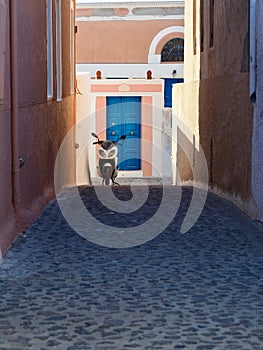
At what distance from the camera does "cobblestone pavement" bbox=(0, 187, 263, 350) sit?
4516 mm

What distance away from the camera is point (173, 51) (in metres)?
28.6

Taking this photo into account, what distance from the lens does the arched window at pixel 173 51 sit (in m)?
28.4

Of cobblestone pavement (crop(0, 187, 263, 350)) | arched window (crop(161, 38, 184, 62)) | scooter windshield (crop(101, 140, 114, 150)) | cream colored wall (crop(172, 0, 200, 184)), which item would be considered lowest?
cobblestone pavement (crop(0, 187, 263, 350))

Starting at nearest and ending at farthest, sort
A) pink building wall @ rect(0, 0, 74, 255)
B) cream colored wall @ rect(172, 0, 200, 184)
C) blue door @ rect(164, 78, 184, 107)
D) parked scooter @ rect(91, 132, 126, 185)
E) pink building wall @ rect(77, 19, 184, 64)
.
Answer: pink building wall @ rect(0, 0, 74, 255) < cream colored wall @ rect(172, 0, 200, 184) < parked scooter @ rect(91, 132, 126, 185) < blue door @ rect(164, 78, 184, 107) < pink building wall @ rect(77, 19, 184, 64)

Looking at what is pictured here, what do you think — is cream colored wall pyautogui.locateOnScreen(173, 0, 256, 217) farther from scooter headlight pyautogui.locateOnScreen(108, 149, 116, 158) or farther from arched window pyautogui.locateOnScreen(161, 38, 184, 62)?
arched window pyautogui.locateOnScreen(161, 38, 184, 62)

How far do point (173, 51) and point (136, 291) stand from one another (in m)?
23.7

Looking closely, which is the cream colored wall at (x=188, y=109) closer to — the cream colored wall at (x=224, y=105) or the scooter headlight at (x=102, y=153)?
the cream colored wall at (x=224, y=105)

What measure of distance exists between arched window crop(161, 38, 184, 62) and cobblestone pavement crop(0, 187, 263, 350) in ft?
68.5

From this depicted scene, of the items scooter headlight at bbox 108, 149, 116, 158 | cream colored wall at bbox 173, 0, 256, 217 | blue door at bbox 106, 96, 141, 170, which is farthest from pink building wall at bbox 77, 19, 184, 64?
cream colored wall at bbox 173, 0, 256, 217

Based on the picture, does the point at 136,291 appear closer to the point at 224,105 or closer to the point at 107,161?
the point at 224,105

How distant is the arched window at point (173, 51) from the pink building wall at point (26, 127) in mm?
17568

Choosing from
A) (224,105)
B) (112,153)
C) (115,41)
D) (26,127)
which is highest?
(115,41)

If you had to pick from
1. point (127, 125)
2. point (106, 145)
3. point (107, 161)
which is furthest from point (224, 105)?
point (127, 125)

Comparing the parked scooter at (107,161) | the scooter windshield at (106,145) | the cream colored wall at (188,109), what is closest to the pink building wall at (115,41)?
the parked scooter at (107,161)
